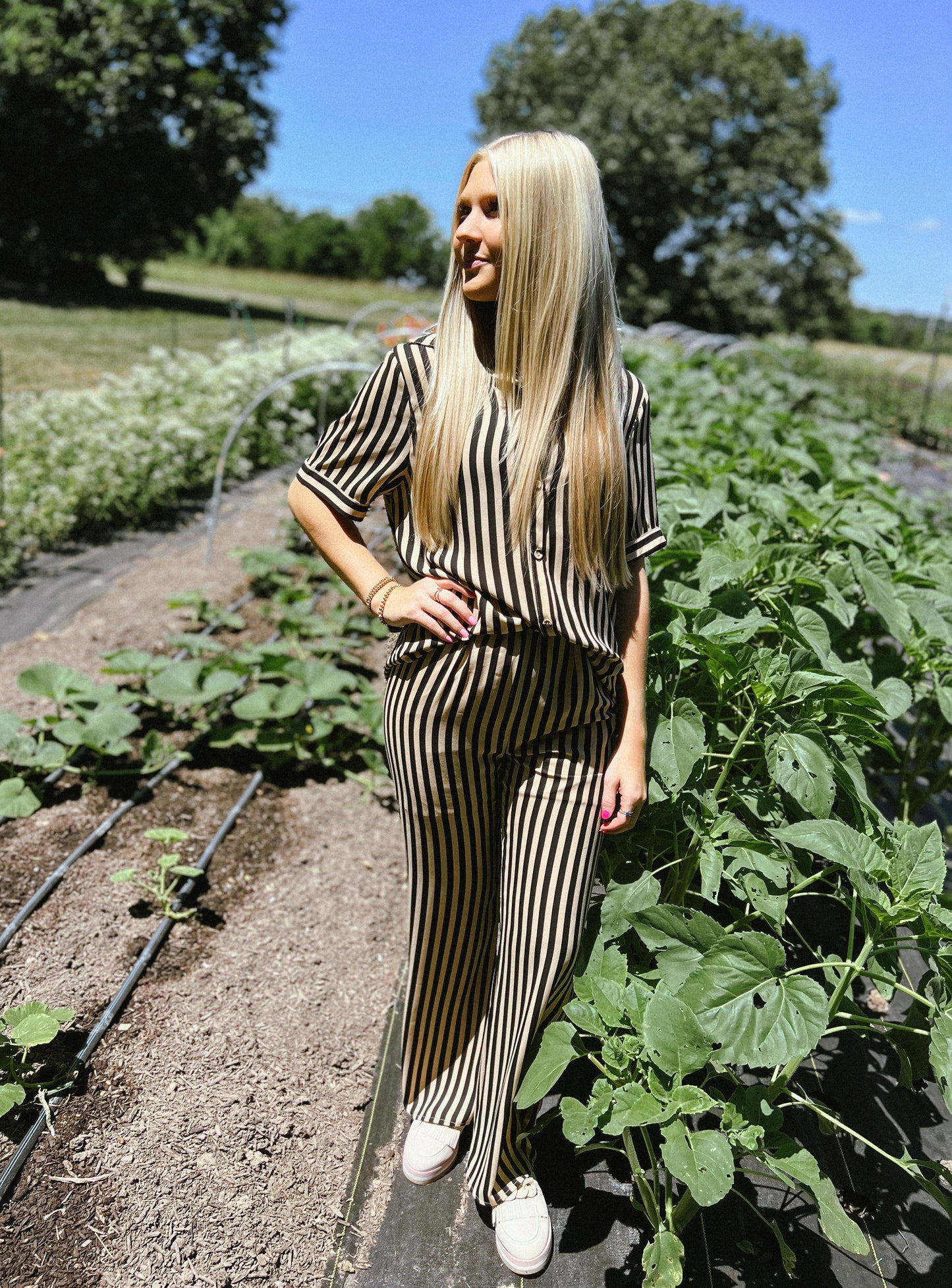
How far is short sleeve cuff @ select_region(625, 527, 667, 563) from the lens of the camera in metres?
1.38

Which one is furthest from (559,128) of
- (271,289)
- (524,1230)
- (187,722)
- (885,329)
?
(885,329)

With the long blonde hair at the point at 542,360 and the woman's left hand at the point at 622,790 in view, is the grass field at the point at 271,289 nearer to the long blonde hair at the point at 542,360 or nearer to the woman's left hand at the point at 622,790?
the long blonde hair at the point at 542,360

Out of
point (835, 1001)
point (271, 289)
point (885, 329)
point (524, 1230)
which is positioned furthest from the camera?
point (885, 329)

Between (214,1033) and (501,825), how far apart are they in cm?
94

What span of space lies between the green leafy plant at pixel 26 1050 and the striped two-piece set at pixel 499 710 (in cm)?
72

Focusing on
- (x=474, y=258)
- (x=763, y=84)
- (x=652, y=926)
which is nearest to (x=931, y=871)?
(x=652, y=926)

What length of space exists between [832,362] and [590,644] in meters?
19.7

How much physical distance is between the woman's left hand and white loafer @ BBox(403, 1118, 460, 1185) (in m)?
0.69

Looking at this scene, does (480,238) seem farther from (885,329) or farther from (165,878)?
(885,329)

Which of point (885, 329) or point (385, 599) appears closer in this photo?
point (385, 599)

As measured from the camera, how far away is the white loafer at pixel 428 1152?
162cm

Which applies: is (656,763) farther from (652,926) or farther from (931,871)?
(931,871)

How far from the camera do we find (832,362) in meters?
18.7

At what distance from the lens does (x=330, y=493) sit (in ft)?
4.40
